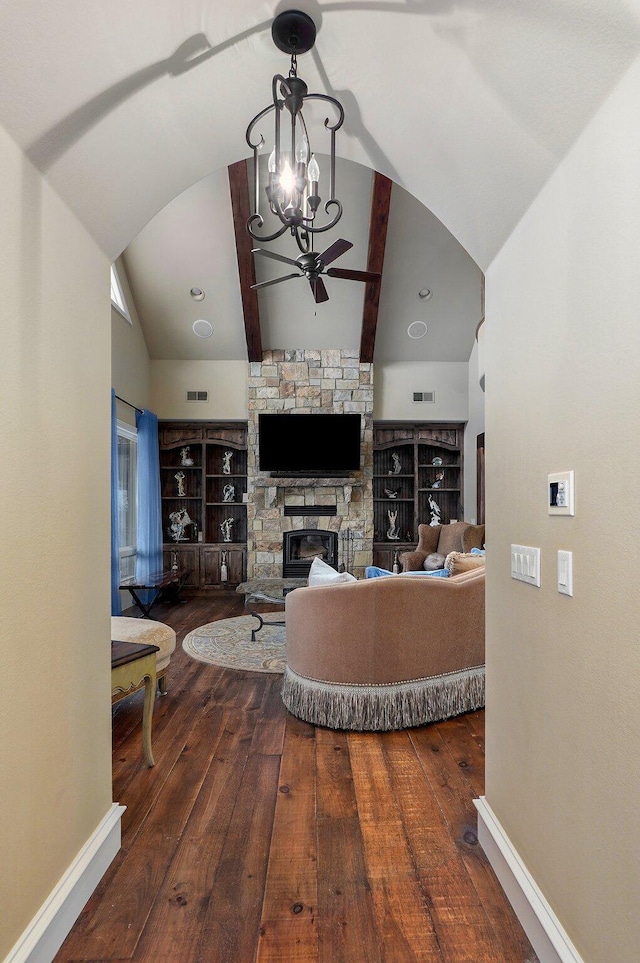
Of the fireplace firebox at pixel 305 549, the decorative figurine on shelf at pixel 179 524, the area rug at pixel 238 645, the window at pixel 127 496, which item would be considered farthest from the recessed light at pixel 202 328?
the area rug at pixel 238 645

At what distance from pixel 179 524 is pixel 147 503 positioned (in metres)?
0.92

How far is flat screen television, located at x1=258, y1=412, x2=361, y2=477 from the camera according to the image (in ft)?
24.1

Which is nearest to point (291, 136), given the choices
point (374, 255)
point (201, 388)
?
point (374, 255)

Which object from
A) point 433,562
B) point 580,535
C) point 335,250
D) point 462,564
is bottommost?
point 433,562

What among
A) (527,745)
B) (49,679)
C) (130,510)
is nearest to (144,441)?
(130,510)

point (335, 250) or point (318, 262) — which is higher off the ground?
point (335, 250)

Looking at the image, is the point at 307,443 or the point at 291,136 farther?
the point at 307,443

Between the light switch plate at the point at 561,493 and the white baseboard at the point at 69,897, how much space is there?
5.69ft

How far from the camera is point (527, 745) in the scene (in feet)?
5.40

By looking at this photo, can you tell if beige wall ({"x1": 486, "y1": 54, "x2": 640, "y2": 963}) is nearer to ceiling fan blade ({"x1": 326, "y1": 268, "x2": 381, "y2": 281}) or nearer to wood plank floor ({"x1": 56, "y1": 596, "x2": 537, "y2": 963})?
wood plank floor ({"x1": 56, "y1": 596, "x2": 537, "y2": 963})

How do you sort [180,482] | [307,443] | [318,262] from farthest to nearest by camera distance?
1. [180,482]
2. [307,443]
3. [318,262]

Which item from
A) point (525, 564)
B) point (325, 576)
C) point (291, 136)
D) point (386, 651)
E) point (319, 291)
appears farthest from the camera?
point (319, 291)

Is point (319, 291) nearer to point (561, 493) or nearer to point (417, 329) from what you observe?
point (561, 493)

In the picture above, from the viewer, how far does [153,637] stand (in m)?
3.45
